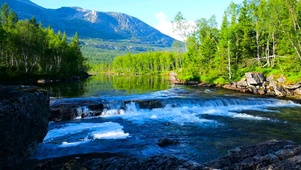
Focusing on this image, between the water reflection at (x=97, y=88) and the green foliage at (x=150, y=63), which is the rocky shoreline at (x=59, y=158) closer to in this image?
the water reflection at (x=97, y=88)

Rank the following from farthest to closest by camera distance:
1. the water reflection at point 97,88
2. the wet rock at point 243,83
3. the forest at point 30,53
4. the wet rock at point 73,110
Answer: the forest at point 30,53 < the wet rock at point 243,83 < the water reflection at point 97,88 < the wet rock at point 73,110

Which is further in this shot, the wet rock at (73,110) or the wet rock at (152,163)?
the wet rock at (73,110)

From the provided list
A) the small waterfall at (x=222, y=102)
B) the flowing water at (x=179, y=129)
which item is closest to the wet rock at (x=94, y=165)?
the flowing water at (x=179, y=129)

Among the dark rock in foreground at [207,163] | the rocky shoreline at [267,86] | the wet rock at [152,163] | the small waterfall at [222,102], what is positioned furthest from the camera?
the rocky shoreline at [267,86]

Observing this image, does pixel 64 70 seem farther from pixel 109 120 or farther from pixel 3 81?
pixel 109 120

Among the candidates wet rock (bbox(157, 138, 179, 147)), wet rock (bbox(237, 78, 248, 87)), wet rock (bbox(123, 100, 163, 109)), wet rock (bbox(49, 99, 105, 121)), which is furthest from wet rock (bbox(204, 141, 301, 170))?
wet rock (bbox(237, 78, 248, 87))

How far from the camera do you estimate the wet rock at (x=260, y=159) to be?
9.74m

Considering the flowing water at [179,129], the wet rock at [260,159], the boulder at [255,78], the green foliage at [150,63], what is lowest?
the flowing water at [179,129]

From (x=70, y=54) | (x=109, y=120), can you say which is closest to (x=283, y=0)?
(x=109, y=120)

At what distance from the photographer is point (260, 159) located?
11.0 meters

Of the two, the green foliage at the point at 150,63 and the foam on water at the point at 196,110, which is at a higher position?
the green foliage at the point at 150,63

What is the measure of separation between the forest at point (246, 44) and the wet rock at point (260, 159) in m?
34.5

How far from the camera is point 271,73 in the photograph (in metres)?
50.4

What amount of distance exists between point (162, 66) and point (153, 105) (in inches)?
5096
